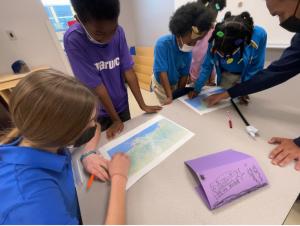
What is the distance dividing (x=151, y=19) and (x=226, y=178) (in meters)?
3.04

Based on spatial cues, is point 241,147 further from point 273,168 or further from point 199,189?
point 199,189

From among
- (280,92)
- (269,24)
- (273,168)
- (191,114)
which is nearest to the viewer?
(273,168)

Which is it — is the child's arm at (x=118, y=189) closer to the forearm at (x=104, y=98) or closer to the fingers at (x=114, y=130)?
the fingers at (x=114, y=130)

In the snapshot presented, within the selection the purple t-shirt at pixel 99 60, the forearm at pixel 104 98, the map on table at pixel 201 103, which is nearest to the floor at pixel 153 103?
the map on table at pixel 201 103

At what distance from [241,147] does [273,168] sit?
0.12 metres

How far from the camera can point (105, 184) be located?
1.87 ft

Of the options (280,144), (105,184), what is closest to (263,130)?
(280,144)

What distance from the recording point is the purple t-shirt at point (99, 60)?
0.77m

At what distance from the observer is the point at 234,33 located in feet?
2.73

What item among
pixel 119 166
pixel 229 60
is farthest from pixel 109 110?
pixel 229 60

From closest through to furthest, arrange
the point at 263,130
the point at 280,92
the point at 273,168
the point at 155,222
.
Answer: the point at 155,222
the point at 273,168
the point at 263,130
the point at 280,92

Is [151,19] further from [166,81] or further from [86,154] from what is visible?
[86,154]

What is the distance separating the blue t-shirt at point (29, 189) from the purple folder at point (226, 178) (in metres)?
0.36

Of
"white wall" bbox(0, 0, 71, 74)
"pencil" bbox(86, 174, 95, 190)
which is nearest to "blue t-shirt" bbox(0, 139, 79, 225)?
"pencil" bbox(86, 174, 95, 190)
